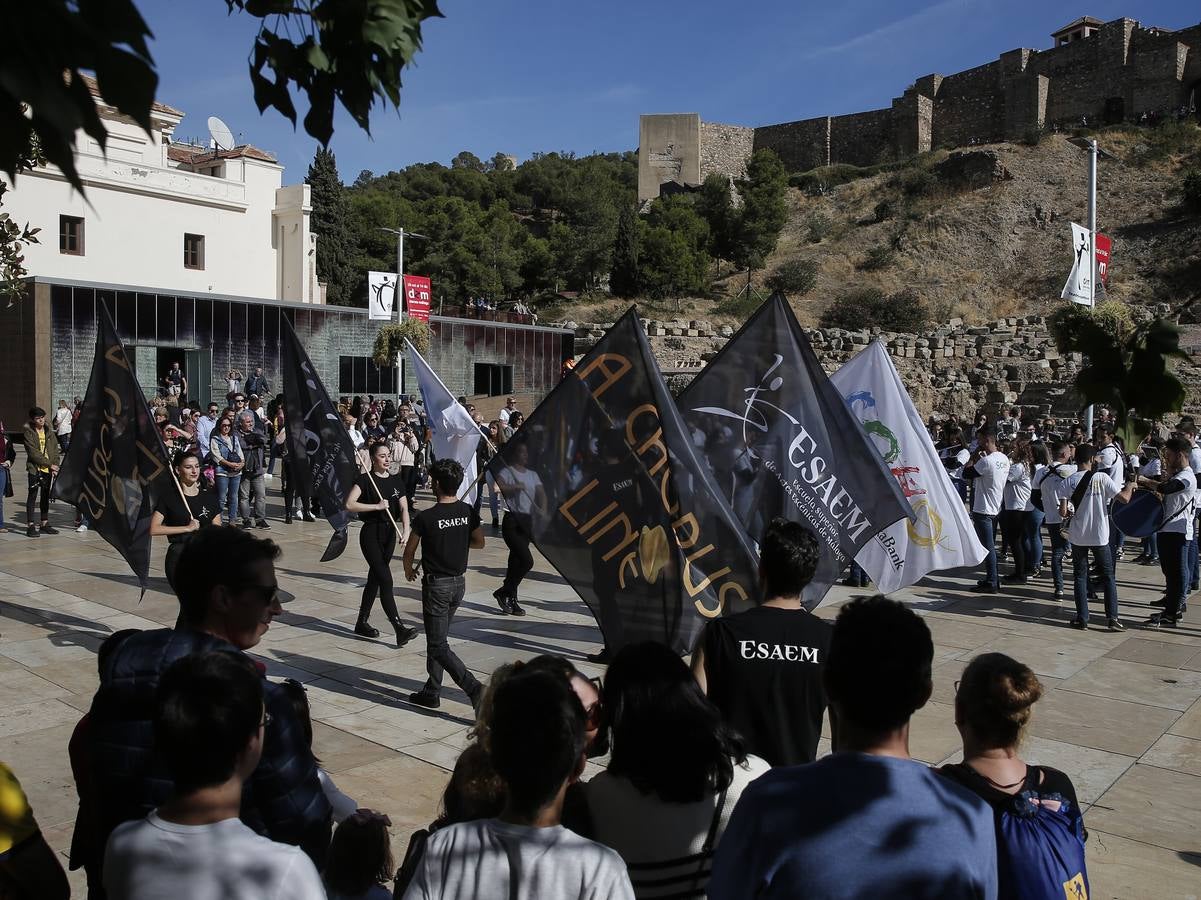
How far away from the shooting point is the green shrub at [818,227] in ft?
211

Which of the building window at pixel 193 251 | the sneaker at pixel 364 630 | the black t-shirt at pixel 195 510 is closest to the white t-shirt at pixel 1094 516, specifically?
the sneaker at pixel 364 630

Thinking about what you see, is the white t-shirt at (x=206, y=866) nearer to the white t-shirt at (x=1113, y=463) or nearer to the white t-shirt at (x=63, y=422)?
the white t-shirt at (x=1113, y=463)

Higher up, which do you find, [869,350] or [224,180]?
[224,180]

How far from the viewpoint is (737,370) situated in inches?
231

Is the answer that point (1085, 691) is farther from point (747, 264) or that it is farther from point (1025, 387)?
point (747, 264)

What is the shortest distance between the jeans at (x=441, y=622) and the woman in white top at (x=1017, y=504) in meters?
7.49

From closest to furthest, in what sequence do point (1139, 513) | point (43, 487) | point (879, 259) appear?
point (1139, 513)
point (43, 487)
point (879, 259)

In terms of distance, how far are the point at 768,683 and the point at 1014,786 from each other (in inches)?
38.7

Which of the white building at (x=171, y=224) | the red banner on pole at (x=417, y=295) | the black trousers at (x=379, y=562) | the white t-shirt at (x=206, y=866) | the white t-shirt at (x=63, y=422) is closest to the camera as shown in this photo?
the white t-shirt at (x=206, y=866)

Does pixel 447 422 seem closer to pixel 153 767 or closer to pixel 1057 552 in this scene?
pixel 1057 552

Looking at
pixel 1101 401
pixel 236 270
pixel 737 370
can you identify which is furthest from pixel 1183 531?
pixel 236 270

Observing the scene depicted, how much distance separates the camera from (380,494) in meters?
9.28

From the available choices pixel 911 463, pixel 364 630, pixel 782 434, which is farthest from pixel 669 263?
pixel 782 434

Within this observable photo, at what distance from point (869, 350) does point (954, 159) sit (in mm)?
60711
